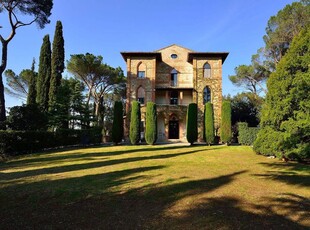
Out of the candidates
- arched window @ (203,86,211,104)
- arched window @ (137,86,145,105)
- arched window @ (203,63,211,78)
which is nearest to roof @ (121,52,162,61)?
arched window @ (137,86,145,105)

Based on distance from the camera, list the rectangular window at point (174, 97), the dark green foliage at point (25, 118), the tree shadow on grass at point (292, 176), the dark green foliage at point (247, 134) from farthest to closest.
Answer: the rectangular window at point (174, 97) < the dark green foliage at point (247, 134) < the dark green foliage at point (25, 118) < the tree shadow on grass at point (292, 176)

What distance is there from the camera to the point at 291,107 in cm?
1102

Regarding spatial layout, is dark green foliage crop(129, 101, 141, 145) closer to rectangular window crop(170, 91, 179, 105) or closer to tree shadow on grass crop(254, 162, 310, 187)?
rectangular window crop(170, 91, 179, 105)

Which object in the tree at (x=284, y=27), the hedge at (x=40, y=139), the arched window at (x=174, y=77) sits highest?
the tree at (x=284, y=27)

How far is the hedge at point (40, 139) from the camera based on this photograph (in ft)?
44.8

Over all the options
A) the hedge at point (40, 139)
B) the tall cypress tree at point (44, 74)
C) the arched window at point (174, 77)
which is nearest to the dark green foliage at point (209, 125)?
the arched window at point (174, 77)

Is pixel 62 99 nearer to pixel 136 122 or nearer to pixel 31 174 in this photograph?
pixel 136 122

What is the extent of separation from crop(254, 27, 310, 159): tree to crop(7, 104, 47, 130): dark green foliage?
15167 mm

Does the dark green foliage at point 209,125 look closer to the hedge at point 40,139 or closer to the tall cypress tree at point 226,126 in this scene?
the tall cypress tree at point 226,126

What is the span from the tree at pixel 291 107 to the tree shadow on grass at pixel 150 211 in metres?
5.92

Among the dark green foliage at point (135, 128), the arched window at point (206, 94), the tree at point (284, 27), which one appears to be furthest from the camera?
the arched window at point (206, 94)

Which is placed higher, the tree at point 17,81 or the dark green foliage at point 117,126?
the tree at point 17,81

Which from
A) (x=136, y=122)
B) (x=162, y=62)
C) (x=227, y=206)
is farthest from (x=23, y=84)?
(x=227, y=206)

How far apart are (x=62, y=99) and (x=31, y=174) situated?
15.6 metres
